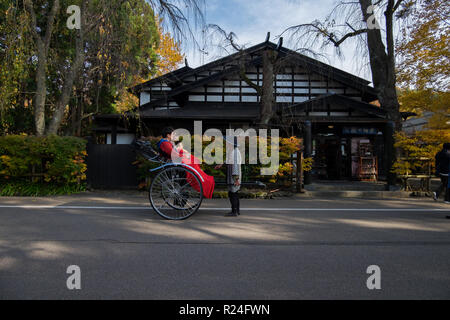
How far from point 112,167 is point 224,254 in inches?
334

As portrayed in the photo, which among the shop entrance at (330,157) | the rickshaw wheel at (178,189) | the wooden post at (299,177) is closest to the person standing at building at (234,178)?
the rickshaw wheel at (178,189)

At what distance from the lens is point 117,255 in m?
3.61

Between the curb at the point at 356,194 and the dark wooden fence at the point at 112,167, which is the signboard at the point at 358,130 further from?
the dark wooden fence at the point at 112,167

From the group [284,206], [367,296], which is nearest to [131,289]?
[367,296]

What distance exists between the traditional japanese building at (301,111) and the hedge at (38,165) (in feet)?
16.7

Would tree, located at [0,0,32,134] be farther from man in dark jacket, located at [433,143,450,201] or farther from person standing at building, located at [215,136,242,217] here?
man in dark jacket, located at [433,143,450,201]

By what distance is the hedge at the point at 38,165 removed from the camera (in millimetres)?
9508

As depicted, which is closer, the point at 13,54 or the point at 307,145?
the point at 13,54

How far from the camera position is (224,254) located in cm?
369

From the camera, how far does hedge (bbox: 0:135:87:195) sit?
31.2 feet
